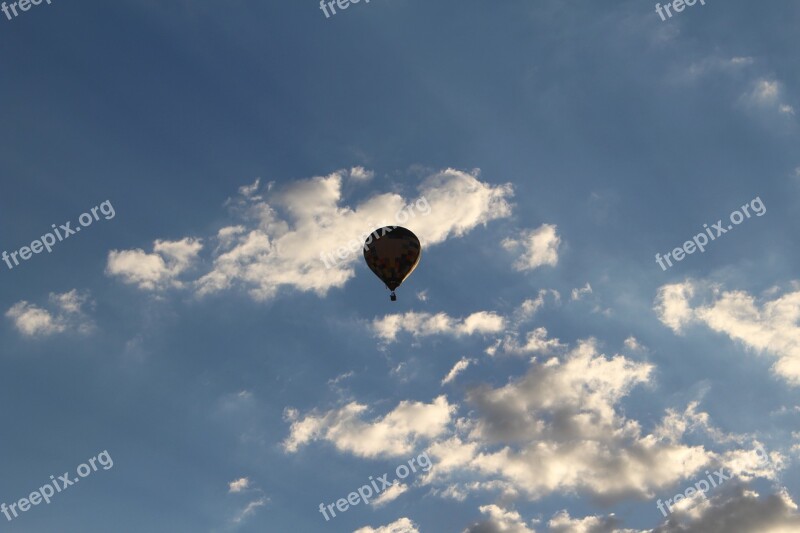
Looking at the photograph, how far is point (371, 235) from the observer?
6931 cm

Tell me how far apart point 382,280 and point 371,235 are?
17.0 feet

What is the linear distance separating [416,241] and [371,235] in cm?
501

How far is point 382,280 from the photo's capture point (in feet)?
225

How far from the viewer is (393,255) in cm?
6775

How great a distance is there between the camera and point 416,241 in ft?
226

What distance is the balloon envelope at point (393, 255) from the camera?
67750 millimetres

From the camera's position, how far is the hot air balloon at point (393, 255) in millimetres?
67750

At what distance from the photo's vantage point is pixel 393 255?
2667 inches

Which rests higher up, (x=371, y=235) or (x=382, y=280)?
(x=371, y=235)

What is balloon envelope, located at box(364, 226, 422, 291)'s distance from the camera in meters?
67.8

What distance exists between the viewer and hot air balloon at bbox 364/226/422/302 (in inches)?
2667

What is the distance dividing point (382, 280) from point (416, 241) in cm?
568
